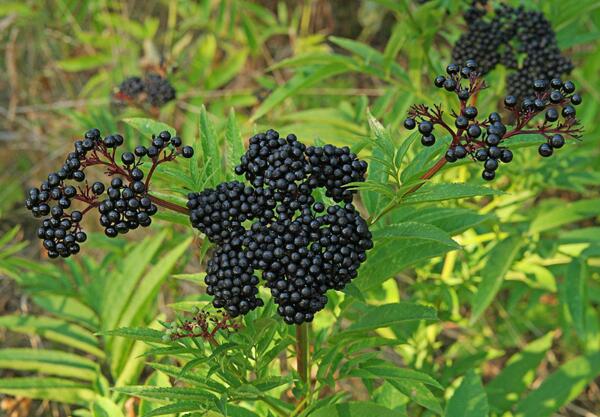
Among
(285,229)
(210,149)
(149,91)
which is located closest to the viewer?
(285,229)

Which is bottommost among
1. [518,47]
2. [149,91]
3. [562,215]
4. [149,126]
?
[562,215]

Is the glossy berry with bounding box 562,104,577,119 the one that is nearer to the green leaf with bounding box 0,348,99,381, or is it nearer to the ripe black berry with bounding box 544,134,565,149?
the ripe black berry with bounding box 544,134,565,149

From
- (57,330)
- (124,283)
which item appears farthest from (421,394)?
(57,330)

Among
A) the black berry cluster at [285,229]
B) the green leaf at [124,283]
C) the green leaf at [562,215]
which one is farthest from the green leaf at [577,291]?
the green leaf at [124,283]

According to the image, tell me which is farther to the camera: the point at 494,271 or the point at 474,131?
the point at 494,271

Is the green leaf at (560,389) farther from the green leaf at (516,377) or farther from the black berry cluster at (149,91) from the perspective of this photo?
the black berry cluster at (149,91)

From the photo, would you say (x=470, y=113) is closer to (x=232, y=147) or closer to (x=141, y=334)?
(x=232, y=147)

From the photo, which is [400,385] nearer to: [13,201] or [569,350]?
[569,350]
